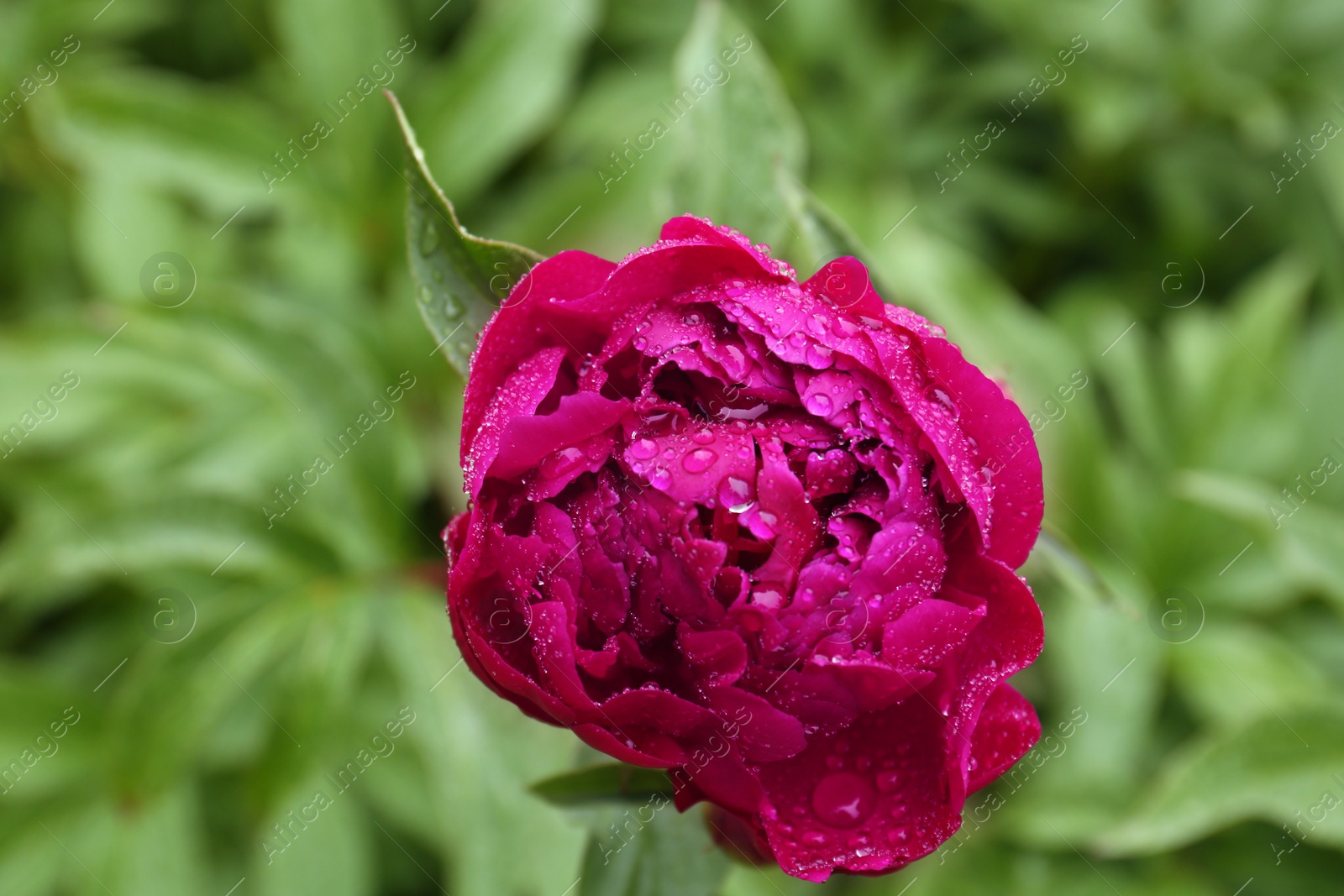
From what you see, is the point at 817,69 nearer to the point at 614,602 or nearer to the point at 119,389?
the point at 119,389

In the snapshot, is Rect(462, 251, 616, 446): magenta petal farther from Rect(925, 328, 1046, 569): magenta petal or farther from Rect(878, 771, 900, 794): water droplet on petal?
Rect(878, 771, 900, 794): water droplet on petal

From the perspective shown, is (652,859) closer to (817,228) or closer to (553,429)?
(553,429)

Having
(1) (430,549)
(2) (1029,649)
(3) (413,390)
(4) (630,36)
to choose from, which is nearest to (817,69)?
(4) (630,36)

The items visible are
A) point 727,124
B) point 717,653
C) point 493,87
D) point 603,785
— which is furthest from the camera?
point 493,87

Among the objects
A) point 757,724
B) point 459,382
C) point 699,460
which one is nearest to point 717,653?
point 757,724

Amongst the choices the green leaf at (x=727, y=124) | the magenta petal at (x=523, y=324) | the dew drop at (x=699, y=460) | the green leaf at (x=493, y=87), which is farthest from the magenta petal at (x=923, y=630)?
the green leaf at (x=493, y=87)

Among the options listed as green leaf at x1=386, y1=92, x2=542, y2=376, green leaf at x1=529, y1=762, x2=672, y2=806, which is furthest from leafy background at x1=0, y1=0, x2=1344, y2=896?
green leaf at x1=386, y1=92, x2=542, y2=376

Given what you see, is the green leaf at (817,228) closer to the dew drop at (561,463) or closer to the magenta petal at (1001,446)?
the magenta petal at (1001,446)
